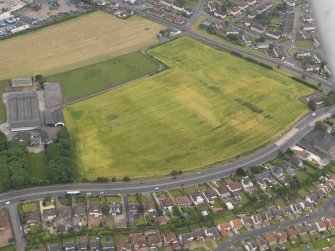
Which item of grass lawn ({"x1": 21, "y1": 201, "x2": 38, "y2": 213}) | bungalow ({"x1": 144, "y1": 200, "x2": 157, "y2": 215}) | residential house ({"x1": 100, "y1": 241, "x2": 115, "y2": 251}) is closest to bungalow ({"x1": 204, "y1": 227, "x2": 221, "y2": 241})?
bungalow ({"x1": 144, "y1": 200, "x2": 157, "y2": 215})

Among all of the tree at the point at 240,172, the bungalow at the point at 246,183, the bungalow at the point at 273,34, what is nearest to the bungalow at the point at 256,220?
the bungalow at the point at 246,183

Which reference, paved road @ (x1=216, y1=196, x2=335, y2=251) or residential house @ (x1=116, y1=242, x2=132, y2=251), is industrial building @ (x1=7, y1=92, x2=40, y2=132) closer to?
residential house @ (x1=116, y1=242, x2=132, y2=251)

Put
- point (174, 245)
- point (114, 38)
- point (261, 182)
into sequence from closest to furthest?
point (174, 245) → point (261, 182) → point (114, 38)

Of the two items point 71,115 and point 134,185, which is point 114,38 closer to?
point 71,115

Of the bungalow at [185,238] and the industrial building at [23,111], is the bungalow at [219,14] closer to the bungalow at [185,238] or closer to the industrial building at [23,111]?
the industrial building at [23,111]

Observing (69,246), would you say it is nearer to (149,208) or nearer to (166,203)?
(149,208)

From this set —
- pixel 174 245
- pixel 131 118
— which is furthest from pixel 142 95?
pixel 174 245
